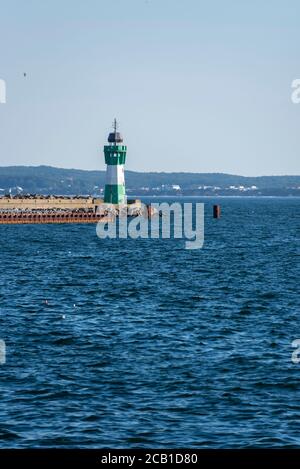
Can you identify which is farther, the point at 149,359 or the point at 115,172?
the point at 115,172

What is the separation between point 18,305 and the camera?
52156mm

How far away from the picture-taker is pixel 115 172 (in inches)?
6703

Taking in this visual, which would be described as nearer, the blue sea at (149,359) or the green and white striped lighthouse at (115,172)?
the blue sea at (149,359)

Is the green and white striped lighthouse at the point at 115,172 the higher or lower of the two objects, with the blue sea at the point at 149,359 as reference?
higher

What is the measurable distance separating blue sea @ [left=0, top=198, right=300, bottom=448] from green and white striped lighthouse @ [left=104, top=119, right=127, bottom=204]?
305 feet

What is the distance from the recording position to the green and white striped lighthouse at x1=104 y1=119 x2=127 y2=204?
168875mm

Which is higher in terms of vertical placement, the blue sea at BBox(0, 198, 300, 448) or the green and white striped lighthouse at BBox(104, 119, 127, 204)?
the green and white striped lighthouse at BBox(104, 119, 127, 204)

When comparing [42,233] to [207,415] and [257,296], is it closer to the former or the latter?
[257,296]

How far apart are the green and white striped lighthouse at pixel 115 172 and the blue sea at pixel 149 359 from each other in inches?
3661

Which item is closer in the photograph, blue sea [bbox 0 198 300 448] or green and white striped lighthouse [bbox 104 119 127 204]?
blue sea [bbox 0 198 300 448]

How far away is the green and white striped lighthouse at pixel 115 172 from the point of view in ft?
554

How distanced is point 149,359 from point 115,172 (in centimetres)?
13571

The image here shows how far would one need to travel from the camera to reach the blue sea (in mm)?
26078

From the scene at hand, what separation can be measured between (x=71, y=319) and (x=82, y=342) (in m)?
7.10
